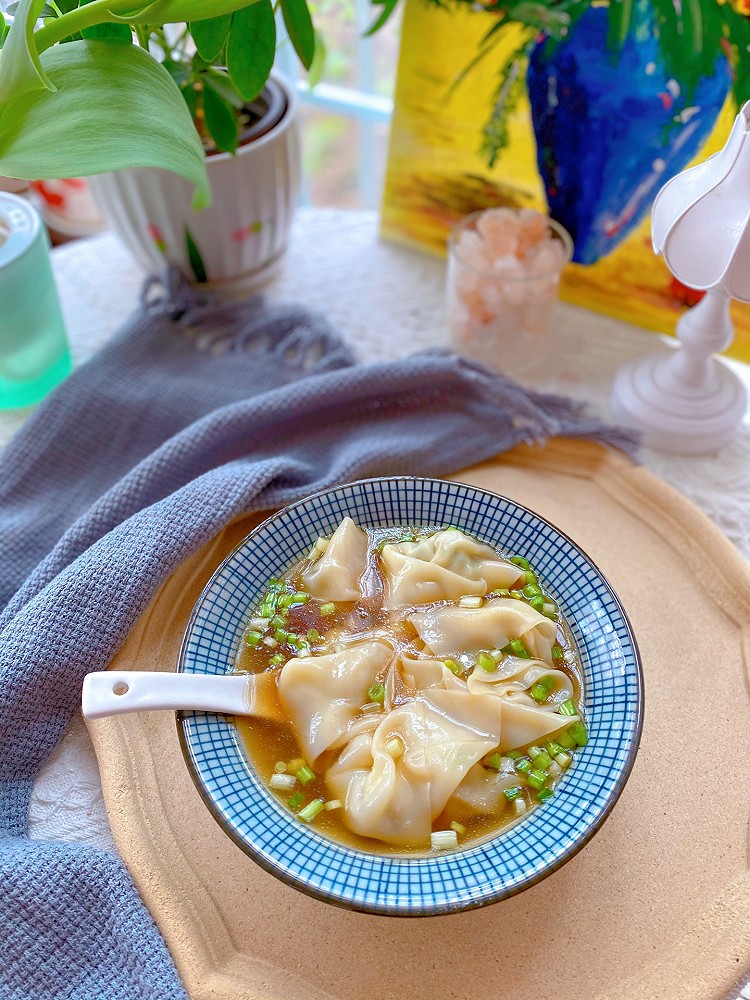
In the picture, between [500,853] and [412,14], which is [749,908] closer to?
[500,853]

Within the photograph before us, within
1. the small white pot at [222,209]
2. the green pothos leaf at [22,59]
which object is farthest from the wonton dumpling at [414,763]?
the small white pot at [222,209]

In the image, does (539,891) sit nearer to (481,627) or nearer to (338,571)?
(481,627)

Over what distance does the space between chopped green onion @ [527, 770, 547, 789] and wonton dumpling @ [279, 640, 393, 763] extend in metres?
0.23

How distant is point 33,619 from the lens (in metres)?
1.25

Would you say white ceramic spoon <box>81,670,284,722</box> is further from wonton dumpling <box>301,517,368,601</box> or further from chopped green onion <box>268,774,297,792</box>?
wonton dumpling <box>301,517,368,601</box>

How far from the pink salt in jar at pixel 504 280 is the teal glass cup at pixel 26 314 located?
0.68 m

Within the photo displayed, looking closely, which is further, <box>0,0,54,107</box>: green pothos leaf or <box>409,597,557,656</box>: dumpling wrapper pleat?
<box>409,597,557,656</box>: dumpling wrapper pleat

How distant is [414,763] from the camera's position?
114 centimetres

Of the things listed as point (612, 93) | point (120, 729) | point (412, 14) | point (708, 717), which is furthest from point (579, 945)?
point (412, 14)

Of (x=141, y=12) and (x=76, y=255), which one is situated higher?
(x=141, y=12)

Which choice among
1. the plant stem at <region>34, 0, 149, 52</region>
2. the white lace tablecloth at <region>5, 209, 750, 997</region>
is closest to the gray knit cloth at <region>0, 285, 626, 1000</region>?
the white lace tablecloth at <region>5, 209, 750, 997</region>

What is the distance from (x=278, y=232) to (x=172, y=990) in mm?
1321

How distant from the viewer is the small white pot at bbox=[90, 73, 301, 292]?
1670 mm

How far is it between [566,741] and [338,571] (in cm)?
37
